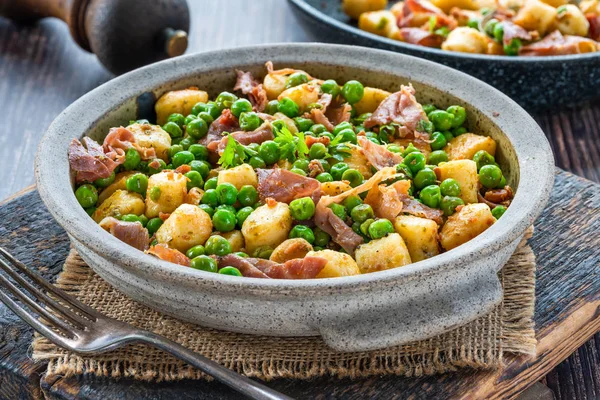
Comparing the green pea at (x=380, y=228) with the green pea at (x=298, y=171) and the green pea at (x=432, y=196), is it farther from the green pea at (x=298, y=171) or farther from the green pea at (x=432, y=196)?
the green pea at (x=298, y=171)

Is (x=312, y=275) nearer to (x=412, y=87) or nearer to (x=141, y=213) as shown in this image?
(x=141, y=213)

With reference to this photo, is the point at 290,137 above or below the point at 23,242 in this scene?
above

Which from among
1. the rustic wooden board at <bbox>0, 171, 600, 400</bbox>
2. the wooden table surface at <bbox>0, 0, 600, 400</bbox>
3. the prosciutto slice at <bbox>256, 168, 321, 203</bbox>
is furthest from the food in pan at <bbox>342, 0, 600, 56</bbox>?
the prosciutto slice at <bbox>256, 168, 321, 203</bbox>

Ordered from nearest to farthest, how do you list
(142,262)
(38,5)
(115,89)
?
(142,262) → (115,89) → (38,5)

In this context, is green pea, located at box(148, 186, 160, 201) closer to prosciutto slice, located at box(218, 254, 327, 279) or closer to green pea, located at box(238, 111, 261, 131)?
prosciutto slice, located at box(218, 254, 327, 279)

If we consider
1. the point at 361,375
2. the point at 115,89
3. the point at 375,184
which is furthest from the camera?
the point at 115,89

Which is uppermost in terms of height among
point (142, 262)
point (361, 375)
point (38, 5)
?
point (142, 262)

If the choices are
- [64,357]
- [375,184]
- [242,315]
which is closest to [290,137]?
[375,184]
